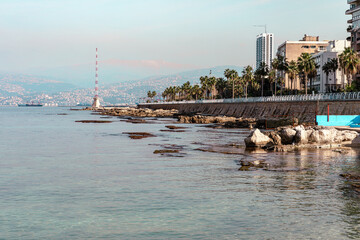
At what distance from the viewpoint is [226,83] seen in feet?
631

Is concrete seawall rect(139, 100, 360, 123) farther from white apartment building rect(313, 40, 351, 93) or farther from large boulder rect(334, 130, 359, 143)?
white apartment building rect(313, 40, 351, 93)

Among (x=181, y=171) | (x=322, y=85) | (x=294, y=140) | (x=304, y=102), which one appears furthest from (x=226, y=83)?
(x=181, y=171)

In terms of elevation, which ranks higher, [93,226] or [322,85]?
[322,85]

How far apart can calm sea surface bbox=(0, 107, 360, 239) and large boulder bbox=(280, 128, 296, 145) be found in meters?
7.01

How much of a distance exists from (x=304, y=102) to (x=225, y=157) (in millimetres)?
52349

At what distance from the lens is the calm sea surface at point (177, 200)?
1218 centimetres

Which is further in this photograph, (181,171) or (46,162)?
(46,162)

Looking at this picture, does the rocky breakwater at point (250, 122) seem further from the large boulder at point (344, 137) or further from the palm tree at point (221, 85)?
the palm tree at point (221, 85)

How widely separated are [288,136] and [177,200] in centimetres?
2029

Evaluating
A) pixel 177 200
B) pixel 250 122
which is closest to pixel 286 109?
pixel 250 122

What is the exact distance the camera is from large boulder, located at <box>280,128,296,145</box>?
34031 mm

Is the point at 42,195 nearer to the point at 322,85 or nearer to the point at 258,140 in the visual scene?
the point at 258,140

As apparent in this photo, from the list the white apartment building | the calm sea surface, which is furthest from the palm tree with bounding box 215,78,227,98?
the calm sea surface

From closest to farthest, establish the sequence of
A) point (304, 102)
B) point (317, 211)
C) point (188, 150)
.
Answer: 1. point (317, 211)
2. point (188, 150)
3. point (304, 102)
